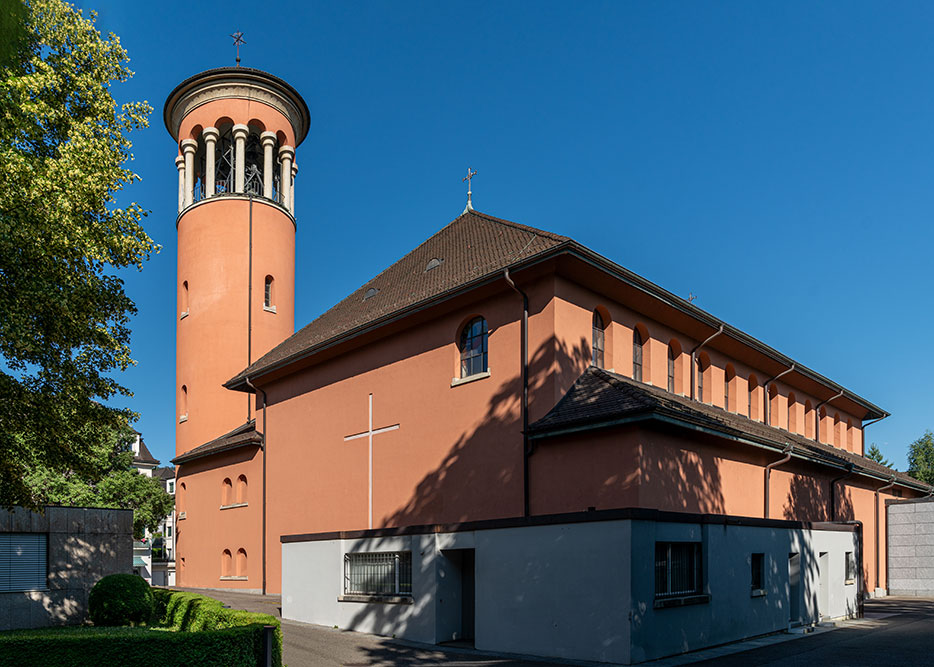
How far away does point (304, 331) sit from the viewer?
29344 mm

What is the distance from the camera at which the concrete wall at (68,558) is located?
20.3 meters

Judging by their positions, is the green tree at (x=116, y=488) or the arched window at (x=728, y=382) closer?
the arched window at (x=728, y=382)

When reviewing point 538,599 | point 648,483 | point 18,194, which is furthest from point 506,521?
point 18,194

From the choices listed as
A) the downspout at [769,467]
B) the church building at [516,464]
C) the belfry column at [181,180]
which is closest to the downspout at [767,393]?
the church building at [516,464]

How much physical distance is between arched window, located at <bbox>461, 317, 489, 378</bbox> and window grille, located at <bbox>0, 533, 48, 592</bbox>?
486 inches

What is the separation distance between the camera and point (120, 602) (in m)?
19.0

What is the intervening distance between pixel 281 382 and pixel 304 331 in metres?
2.32

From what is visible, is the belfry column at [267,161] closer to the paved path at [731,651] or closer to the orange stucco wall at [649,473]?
the paved path at [731,651]

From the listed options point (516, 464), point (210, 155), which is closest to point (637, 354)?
point (516, 464)

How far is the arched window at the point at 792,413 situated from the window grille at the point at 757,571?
46.7 feet

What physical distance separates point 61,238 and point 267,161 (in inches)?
886

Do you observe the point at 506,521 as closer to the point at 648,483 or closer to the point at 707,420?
the point at 648,483

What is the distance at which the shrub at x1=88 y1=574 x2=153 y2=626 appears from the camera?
1892 centimetres

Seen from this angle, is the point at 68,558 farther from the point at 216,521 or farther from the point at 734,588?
the point at 734,588
